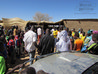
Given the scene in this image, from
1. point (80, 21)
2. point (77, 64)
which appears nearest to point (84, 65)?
point (77, 64)

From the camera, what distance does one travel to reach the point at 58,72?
1586 mm

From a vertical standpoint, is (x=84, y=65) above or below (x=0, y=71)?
above

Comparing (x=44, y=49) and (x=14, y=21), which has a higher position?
(x=14, y=21)

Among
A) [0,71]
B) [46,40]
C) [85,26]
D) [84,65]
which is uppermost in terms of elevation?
[85,26]

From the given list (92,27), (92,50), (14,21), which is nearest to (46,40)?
(92,50)

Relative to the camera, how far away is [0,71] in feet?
5.88

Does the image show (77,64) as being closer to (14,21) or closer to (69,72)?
(69,72)

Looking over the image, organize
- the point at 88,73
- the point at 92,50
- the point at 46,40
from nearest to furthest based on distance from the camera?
1. the point at 88,73
2. the point at 92,50
3. the point at 46,40

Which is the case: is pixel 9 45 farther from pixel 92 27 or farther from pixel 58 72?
pixel 92 27

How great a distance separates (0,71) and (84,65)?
1.69 m

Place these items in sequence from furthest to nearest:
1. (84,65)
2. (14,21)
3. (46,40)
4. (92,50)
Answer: (14,21)
(46,40)
(92,50)
(84,65)

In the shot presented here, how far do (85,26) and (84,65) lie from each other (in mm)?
10354

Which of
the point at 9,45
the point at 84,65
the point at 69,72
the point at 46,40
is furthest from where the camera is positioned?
the point at 9,45

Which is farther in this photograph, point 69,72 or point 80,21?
point 80,21
